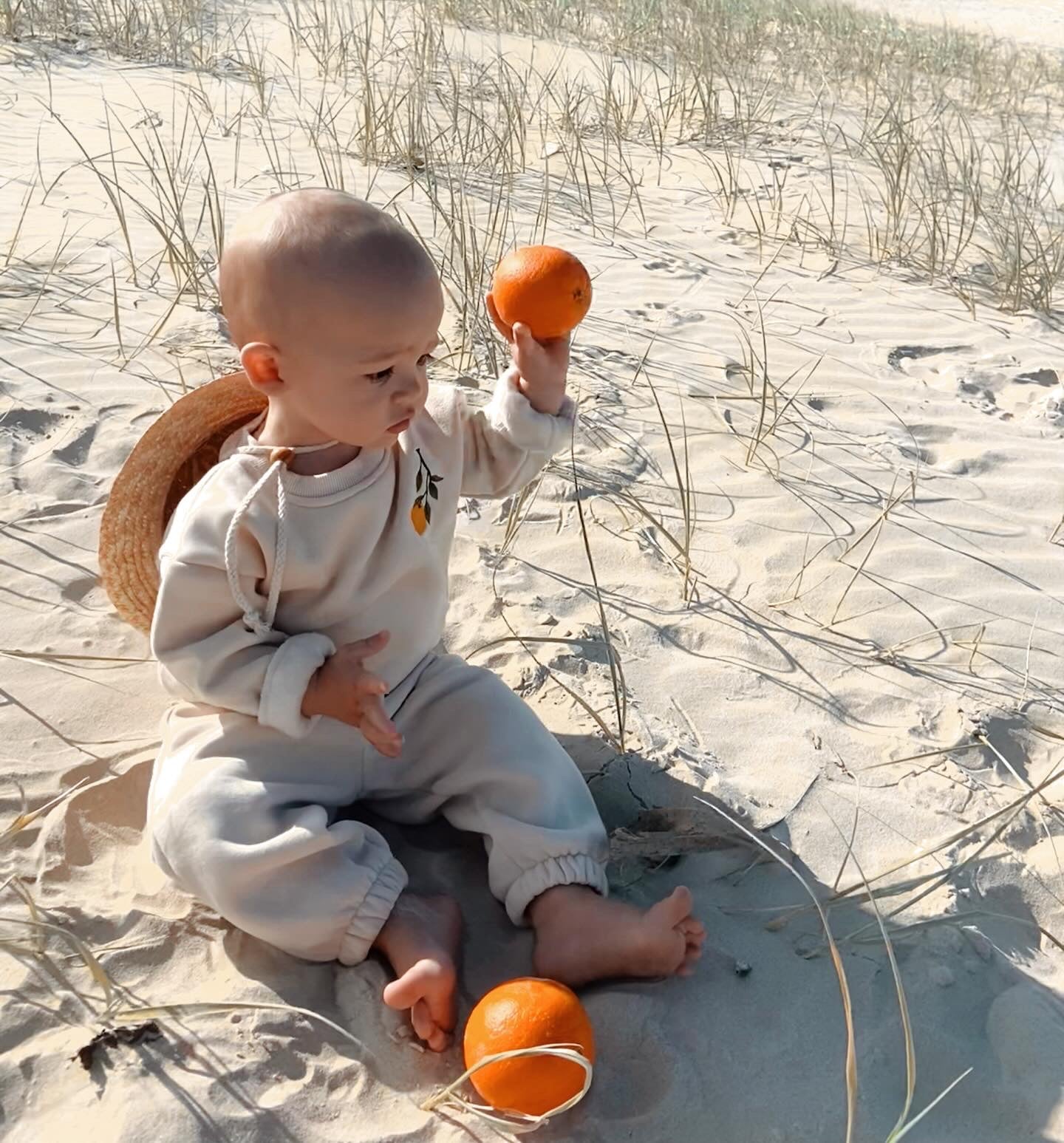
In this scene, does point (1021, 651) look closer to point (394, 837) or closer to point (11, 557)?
point (394, 837)

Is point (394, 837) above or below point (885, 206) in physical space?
below

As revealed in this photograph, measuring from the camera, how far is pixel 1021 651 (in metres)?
2.75

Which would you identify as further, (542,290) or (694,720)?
(694,720)

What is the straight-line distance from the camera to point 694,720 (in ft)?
8.14

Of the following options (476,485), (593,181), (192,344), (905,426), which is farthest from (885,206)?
(476,485)

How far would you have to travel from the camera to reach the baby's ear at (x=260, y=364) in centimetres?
179

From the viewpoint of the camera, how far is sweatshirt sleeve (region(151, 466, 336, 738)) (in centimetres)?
183

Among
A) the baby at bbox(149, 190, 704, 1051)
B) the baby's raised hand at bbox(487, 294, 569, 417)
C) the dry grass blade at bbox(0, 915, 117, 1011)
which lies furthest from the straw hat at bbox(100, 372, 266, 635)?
the dry grass blade at bbox(0, 915, 117, 1011)

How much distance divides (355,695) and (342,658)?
0.21 feet

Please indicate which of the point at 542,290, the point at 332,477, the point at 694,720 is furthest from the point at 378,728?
the point at 694,720

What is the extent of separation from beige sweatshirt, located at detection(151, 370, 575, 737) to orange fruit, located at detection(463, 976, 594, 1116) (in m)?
0.51

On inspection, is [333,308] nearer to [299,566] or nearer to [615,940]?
[299,566]

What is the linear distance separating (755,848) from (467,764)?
53cm

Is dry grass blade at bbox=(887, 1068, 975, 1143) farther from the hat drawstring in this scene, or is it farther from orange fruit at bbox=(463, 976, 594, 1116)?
the hat drawstring
